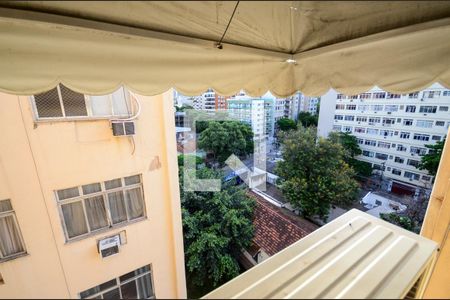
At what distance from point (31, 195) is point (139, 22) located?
1.61 m

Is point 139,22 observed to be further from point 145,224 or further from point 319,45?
point 145,224

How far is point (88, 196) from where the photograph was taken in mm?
1607

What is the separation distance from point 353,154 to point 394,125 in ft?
4.34

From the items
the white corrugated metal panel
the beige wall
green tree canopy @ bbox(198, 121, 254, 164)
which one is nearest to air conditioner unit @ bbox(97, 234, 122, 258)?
green tree canopy @ bbox(198, 121, 254, 164)

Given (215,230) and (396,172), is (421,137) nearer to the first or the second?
(396,172)

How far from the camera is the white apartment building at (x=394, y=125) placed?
1296 millimetres

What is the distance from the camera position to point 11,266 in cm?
144

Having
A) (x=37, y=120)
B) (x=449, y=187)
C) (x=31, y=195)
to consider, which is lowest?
(x=31, y=195)

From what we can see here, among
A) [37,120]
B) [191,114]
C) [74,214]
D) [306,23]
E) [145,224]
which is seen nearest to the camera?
[306,23]

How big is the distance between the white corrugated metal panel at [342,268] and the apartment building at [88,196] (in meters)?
1.49

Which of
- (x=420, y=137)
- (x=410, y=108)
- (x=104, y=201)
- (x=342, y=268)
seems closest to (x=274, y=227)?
(x=420, y=137)

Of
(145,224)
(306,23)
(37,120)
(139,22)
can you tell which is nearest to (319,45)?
(306,23)

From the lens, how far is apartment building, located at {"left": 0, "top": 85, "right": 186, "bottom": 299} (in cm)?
135

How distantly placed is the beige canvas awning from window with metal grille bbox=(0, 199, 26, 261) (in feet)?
4.78
